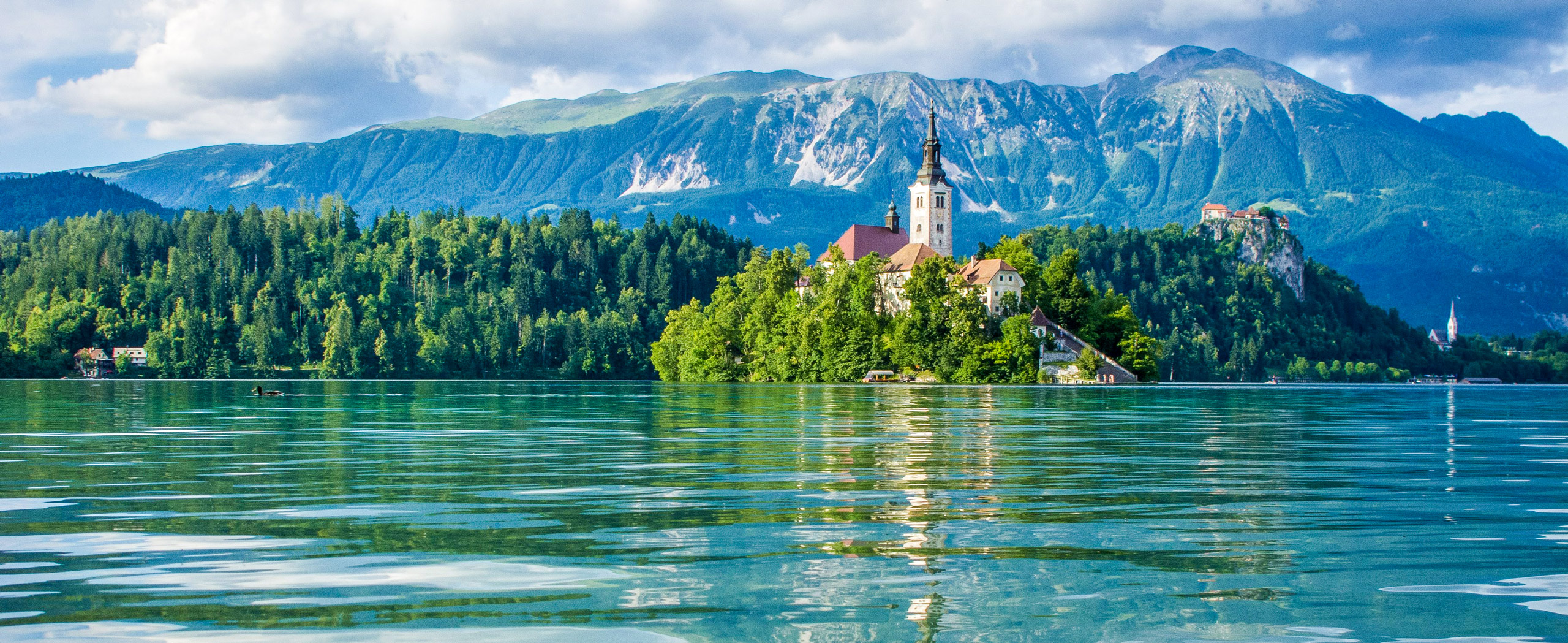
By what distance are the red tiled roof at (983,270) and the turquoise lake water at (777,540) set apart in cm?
12255

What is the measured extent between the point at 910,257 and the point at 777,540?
17075cm

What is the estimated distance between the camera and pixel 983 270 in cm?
16688

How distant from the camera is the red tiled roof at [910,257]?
602ft

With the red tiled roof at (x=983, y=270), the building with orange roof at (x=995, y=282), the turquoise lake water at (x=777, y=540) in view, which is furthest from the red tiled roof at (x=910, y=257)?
the turquoise lake water at (x=777, y=540)

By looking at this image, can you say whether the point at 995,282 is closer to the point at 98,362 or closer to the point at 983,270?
the point at 983,270

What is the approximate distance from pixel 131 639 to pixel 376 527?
24.2ft

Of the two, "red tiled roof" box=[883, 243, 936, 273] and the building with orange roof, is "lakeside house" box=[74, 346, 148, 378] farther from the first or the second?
the building with orange roof

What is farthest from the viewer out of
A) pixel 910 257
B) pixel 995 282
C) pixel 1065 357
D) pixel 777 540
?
pixel 910 257

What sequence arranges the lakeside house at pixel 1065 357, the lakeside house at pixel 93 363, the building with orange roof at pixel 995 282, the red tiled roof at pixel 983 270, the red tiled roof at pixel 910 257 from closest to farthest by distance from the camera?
the lakeside house at pixel 1065 357, the building with orange roof at pixel 995 282, the red tiled roof at pixel 983 270, the red tiled roof at pixel 910 257, the lakeside house at pixel 93 363

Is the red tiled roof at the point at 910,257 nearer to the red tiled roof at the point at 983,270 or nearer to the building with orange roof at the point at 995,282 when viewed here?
the red tiled roof at the point at 983,270

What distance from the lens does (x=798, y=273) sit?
185 m

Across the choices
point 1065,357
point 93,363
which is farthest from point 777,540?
point 93,363

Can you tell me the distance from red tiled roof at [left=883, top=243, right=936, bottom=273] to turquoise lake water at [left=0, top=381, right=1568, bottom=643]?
142 metres

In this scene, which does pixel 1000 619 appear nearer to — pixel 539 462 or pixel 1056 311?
pixel 539 462
